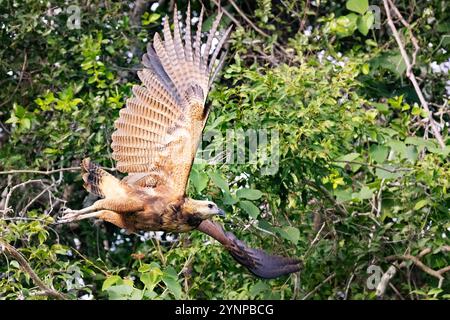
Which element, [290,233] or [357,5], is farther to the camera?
[357,5]

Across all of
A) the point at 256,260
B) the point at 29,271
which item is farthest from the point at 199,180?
the point at 29,271

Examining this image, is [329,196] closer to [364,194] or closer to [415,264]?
[364,194]

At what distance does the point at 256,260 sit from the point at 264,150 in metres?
0.67

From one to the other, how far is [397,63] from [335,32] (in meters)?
0.47

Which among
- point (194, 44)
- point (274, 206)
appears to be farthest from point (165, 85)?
point (274, 206)

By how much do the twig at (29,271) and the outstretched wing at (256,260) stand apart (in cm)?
105

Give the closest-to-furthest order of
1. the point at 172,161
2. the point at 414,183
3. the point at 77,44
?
1. the point at 172,161
2. the point at 414,183
3. the point at 77,44

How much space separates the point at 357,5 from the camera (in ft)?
31.3

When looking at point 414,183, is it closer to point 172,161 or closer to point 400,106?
point 400,106

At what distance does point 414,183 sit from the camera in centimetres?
909

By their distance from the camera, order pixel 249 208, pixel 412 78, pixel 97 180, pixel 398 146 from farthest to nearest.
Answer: pixel 412 78
pixel 398 146
pixel 97 180
pixel 249 208

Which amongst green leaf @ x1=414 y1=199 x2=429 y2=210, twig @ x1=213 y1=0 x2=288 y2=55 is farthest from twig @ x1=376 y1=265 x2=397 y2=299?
twig @ x1=213 y1=0 x2=288 y2=55

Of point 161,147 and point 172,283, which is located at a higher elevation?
point 161,147

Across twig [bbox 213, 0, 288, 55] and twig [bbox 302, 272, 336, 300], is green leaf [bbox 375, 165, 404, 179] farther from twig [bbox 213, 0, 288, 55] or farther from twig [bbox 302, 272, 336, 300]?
twig [bbox 213, 0, 288, 55]
